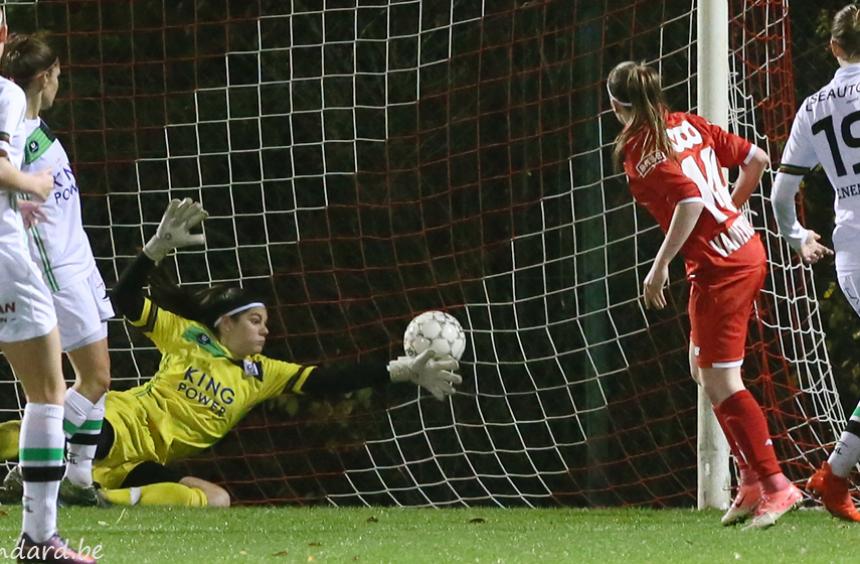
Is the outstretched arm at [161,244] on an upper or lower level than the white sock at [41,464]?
upper

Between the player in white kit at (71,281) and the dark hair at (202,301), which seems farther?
the dark hair at (202,301)

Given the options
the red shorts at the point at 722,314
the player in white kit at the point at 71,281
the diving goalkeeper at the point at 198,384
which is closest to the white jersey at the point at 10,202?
the player in white kit at the point at 71,281

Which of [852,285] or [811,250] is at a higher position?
[811,250]

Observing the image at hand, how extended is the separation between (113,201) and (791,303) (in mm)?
3723

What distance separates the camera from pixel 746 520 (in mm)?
5195

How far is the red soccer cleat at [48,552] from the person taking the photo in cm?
379

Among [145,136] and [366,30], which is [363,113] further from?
[145,136]

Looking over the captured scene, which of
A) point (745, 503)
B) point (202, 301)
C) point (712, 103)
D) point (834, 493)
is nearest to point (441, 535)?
point (745, 503)

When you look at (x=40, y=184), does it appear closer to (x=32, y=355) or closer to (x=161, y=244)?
(x=32, y=355)

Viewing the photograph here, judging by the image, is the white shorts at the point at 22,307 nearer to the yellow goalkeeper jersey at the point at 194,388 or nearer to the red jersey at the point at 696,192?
the red jersey at the point at 696,192

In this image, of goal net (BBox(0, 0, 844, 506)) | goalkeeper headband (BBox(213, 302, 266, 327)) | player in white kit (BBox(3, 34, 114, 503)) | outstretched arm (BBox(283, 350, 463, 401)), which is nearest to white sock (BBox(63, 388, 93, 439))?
player in white kit (BBox(3, 34, 114, 503))

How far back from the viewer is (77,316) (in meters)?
5.51

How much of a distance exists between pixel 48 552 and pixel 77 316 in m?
1.81

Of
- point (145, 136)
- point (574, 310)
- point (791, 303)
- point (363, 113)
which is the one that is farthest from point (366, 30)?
point (791, 303)
